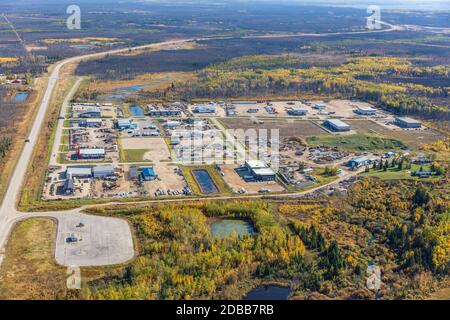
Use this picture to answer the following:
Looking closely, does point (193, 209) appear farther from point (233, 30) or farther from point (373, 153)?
Result: point (233, 30)

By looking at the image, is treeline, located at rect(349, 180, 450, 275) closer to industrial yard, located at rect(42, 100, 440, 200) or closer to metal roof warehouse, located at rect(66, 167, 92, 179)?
industrial yard, located at rect(42, 100, 440, 200)

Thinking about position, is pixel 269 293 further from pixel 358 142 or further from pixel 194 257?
pixel 358 142

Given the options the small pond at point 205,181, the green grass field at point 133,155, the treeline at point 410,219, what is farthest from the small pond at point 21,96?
the treeline at point 410,219

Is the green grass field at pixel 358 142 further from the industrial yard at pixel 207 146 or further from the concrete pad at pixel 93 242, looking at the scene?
the concrete pad at pixel 93 242

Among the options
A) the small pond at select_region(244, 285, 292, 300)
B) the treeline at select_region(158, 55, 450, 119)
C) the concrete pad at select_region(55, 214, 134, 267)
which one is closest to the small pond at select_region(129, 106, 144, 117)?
the treeline at select_region(158, 55, 450, 119)

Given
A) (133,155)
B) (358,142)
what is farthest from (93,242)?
(358,142)

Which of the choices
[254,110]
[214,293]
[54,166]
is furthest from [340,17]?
[214,293]
